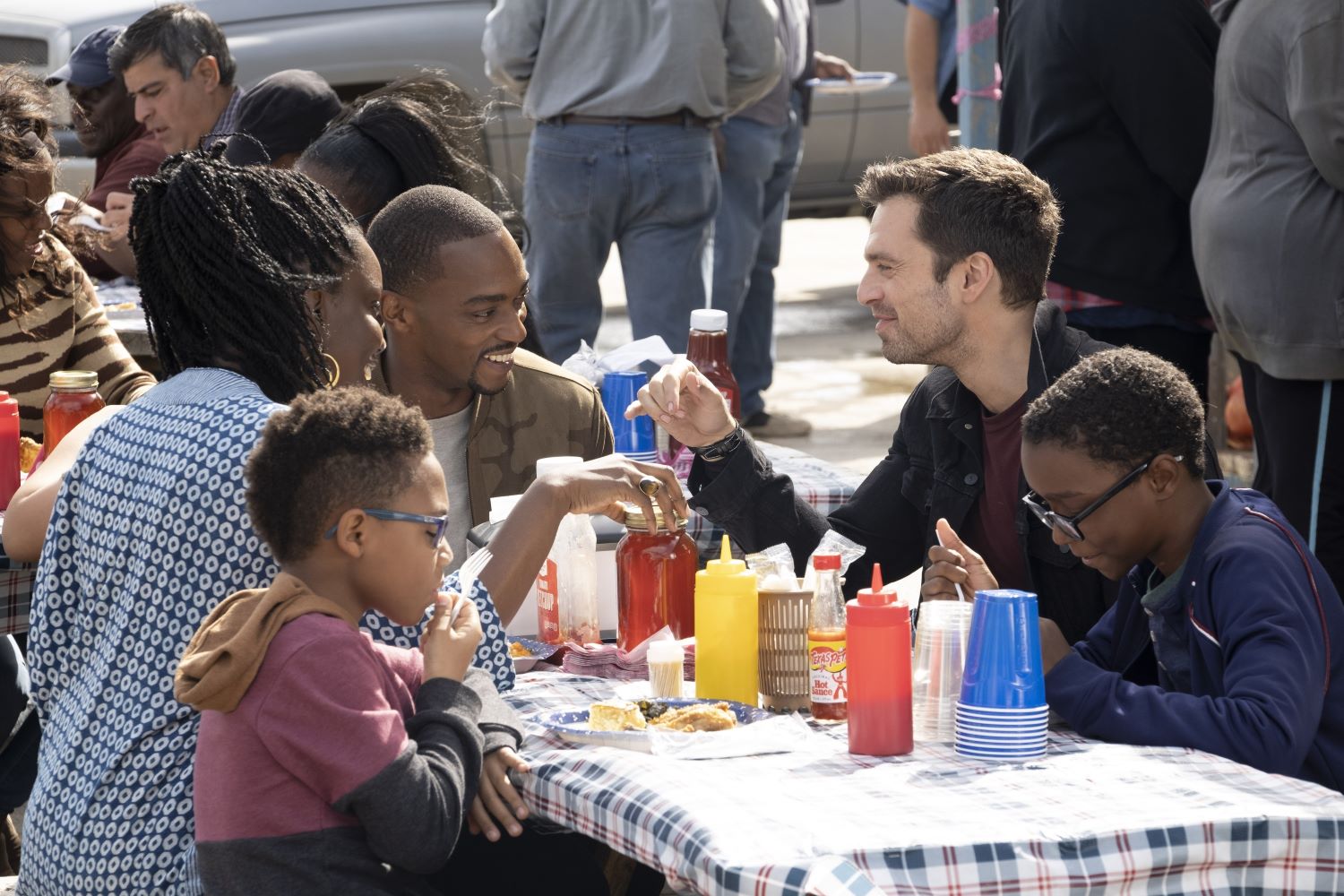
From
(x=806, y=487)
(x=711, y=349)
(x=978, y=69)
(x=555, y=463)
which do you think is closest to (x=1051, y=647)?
(x=555, y=463)

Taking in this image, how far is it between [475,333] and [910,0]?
344cm

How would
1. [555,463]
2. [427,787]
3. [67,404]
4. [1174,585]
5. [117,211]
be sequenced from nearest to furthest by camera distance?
[427,787] → [1174,585] → [555,463] → [67,404] → [117,211]

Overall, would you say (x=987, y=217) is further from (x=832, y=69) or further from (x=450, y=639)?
(x=832, y=69)

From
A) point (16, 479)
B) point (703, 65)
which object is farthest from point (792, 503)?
point (703, 65)

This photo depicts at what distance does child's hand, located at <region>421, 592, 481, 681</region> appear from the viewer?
8.25 ft

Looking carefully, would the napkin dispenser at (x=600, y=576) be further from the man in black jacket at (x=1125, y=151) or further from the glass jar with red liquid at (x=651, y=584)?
the man in black jacket at (x=1125, y=151)

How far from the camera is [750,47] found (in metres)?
6.69

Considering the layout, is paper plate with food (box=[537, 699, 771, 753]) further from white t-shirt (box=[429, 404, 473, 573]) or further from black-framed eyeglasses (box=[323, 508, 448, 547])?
white t-shirt (box=[429, 404, 473, 573])

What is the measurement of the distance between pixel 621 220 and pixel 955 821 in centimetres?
462

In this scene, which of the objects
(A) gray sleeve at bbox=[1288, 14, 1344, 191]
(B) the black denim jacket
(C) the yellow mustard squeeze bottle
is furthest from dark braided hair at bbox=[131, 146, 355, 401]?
(A) gray sleeve at bbox=[1288, 14, 1344, 191]

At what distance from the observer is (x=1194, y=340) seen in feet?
15.8

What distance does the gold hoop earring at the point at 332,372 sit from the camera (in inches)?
118

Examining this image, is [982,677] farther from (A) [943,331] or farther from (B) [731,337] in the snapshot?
(B) [731,337]

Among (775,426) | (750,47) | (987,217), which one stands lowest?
(775,426)
